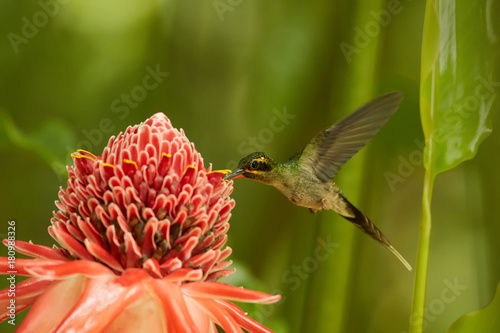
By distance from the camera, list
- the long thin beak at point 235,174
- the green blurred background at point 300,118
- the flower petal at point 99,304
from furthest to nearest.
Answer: the green blurred background at point 300,118 < the long thin beak at point 235,174 < the flower petal at point 99,304

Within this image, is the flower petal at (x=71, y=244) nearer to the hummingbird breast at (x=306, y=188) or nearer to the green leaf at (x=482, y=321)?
Answer: the hummingbird breast at (x=306, y=188)

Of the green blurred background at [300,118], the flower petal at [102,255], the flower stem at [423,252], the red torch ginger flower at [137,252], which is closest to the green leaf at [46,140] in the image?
the green blurred background at [300,118]

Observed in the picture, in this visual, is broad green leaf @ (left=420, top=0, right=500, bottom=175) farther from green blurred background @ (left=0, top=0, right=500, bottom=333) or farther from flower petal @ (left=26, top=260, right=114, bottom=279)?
flower petal @ (left=26, top=260, right=114, bottom=279)

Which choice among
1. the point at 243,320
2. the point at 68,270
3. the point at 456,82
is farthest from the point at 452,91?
the point at 68,270

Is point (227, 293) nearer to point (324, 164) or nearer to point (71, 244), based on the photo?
point (71, 244)

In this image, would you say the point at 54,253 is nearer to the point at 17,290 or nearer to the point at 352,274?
the point at 17,290

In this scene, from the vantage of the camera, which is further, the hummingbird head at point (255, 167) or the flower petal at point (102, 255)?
the hummingbird head at point (255, 167)

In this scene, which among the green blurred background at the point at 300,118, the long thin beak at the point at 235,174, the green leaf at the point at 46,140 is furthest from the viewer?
the green blurred background at the point at 300,118
